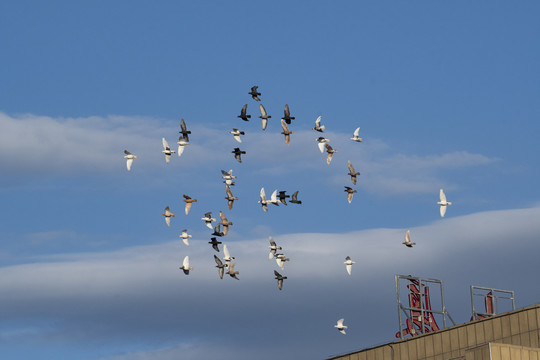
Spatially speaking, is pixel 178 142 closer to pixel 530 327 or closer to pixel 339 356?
pixel 339 356

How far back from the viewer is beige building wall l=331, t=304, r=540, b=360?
293ft

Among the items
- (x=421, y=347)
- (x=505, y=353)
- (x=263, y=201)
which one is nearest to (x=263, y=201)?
(x=263, y=201)

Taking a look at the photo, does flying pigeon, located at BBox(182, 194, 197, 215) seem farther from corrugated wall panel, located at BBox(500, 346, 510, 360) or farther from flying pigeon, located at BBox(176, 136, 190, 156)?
corrugated wall panel, located at BBox(500, 346, 510, 360)

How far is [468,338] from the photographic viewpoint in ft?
300

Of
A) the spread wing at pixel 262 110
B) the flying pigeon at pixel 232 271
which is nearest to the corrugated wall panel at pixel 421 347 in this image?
the flying pigeon at pixel 232 271

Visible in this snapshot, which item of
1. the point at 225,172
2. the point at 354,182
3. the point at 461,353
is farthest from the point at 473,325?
the point at 225,172

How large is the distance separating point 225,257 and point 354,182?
13.0 m

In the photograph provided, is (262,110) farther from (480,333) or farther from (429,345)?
(480,333)

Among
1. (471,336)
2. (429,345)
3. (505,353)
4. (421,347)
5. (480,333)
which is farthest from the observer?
(421,347)

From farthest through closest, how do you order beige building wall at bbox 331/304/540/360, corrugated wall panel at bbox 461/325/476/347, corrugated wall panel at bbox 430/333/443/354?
1. corrugated wall panel at bbox 430/333/443/354
2. corrugated wall panel at bbox 461/325/476/347
3. beige building wall at bbox 331/304/540/360

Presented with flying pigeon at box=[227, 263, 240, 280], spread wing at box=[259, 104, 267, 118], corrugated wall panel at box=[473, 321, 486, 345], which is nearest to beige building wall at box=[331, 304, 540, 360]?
corrugated wall panel at box=[473, 321, 486, 345]

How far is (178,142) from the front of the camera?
118 meters

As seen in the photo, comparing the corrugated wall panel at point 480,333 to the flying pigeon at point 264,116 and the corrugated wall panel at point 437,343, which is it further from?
the flying pigeon at point 264,116

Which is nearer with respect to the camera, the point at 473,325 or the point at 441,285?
the point at 473,325
